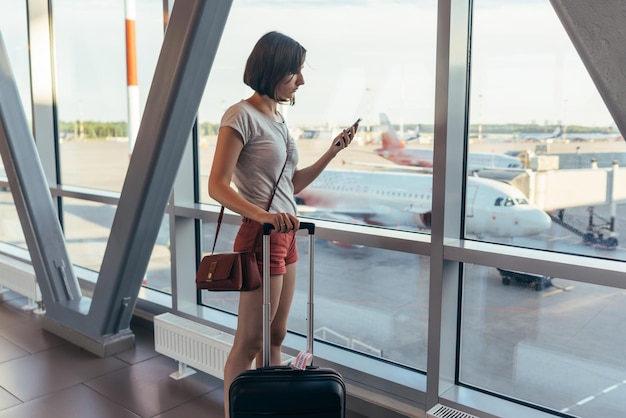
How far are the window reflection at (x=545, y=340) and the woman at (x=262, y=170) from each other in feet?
3.30

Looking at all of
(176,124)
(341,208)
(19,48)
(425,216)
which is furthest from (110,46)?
(425,216)

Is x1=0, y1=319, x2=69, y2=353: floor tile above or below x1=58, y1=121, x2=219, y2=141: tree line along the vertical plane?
below

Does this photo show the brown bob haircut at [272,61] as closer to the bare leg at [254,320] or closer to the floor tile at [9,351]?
the bare leg at [254,320]

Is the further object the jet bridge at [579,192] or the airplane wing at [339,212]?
the airplane wing at [339,212]

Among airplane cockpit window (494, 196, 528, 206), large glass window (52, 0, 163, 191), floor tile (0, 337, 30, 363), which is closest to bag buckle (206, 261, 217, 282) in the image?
airplane cockpit window (494, 196, 528, 206)

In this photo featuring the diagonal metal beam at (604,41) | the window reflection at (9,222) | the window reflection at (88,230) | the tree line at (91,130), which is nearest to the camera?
the diagonal metal beam at (604,41)

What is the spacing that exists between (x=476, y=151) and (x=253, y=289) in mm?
1256

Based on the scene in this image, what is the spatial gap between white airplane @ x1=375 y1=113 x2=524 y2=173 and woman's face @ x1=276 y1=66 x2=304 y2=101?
915 millimetres

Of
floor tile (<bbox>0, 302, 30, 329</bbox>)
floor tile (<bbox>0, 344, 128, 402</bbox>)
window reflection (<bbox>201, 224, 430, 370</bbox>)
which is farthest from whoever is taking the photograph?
floor tile (<bbox>0, 302, 30, 329</bbox>)

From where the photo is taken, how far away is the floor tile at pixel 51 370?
10.9ft

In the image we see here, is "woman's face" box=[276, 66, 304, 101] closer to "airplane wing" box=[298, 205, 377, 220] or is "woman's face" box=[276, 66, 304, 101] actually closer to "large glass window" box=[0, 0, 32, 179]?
"airplane wing" box=[298, 205, 377, 220]

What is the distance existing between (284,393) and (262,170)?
817 mm

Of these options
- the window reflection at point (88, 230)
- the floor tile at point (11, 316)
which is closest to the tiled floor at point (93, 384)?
the floor tile at point (11, 316)

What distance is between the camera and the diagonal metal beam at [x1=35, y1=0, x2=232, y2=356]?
2902 millimetres
